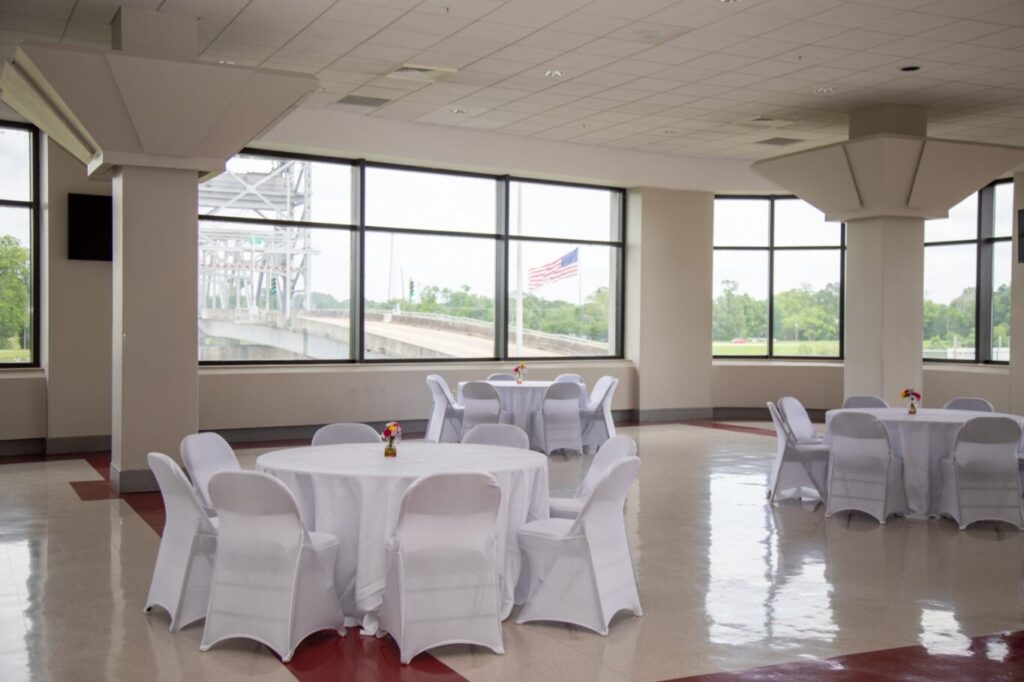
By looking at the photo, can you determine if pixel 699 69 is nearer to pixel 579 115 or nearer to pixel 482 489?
pixel 579 115

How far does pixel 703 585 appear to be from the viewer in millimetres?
5684

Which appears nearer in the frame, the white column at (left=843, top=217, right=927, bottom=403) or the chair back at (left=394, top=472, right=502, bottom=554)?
the chair back at (left=394, top=472, right=502, bottom=554)

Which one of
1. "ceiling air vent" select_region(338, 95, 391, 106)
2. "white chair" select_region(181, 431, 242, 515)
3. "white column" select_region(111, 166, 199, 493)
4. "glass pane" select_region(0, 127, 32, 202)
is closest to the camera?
"white chair" select_region(181, 431, 242, 515)

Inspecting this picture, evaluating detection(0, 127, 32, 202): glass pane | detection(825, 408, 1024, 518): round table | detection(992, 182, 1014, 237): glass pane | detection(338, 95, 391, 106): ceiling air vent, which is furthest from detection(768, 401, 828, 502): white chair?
detection(0, 127, 32, 202): glass pane

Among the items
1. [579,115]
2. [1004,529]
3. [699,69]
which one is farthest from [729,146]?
[1004,529]

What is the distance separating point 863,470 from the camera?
775 cm

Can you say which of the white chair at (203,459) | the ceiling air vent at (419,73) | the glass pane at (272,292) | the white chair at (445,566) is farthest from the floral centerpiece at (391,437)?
the glass pane at (272,292)

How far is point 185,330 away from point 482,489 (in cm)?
516

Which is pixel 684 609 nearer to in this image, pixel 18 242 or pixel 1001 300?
pixel 18 242

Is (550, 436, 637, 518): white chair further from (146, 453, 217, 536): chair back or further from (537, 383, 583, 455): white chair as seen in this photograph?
(537, 383, 583, 455): white chair

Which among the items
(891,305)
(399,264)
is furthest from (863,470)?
(399,264)

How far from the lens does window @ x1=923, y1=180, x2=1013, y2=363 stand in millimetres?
14195

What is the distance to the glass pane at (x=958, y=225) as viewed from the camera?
14.5 meters

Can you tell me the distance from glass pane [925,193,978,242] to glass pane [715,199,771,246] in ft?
8.26
